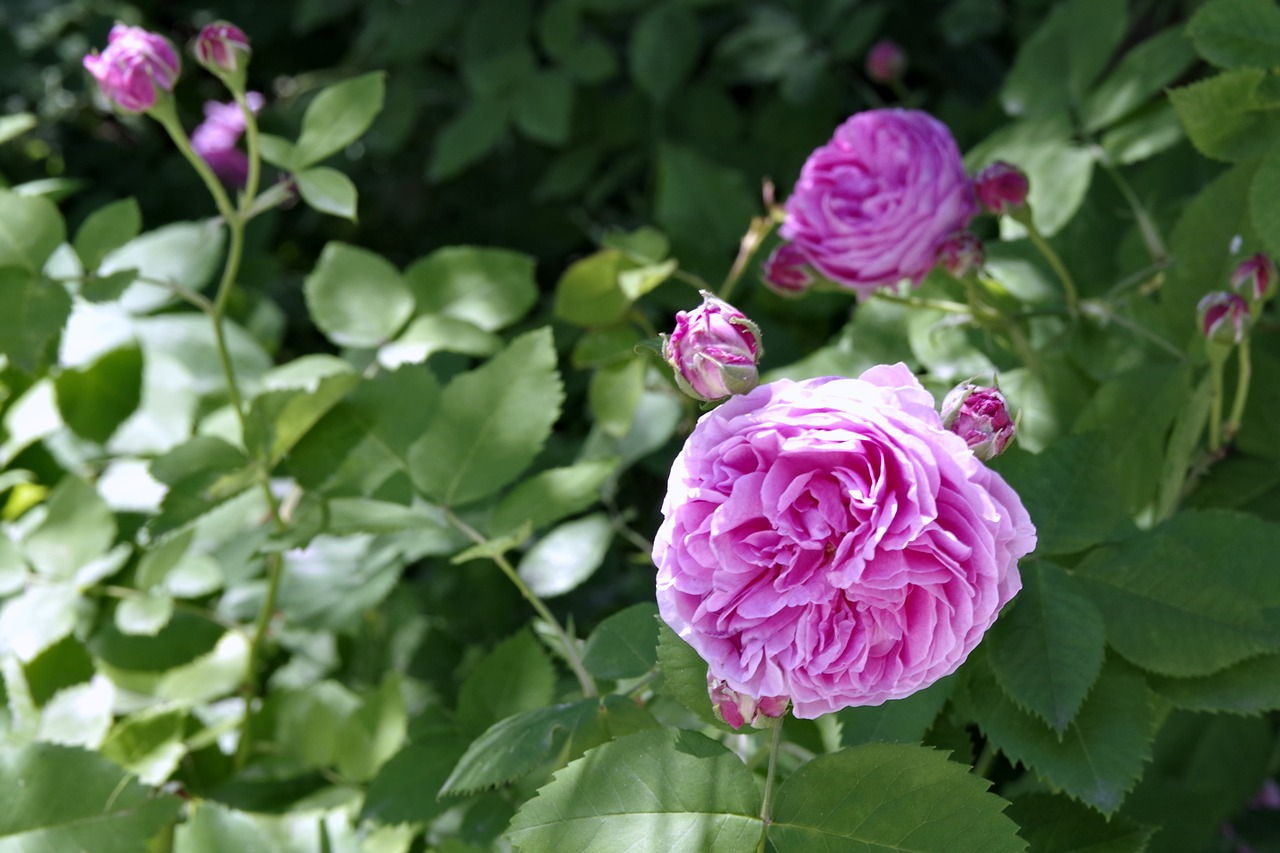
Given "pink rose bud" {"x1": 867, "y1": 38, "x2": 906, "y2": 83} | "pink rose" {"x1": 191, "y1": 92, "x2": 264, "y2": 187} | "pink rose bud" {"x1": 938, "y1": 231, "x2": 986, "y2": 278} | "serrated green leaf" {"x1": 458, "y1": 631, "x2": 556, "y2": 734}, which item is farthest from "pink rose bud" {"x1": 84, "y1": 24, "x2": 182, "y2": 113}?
"pink rose" {"x1": 191, "y1": 92, "x2": 264, "y2": 187}

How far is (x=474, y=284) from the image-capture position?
4.38 ft

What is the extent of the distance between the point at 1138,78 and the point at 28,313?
1.16 metres

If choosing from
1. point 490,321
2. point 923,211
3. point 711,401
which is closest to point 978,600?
point 711,401

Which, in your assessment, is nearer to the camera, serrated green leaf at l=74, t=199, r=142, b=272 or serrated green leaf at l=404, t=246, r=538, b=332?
serrated green leaf at l=74, t=199, r=142, b=272

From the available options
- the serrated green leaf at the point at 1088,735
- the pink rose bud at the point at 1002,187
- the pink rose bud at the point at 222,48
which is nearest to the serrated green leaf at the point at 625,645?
the serrated green leaf at the point at 1088,735

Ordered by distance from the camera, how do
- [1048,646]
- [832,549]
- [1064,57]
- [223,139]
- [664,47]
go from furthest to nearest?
[223,139] < [664,47] < [1064,57] < [1048,646] < [832,549]

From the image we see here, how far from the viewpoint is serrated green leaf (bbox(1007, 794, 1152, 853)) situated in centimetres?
81

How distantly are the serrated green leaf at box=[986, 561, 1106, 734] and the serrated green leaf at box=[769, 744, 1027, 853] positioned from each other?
0.33ft

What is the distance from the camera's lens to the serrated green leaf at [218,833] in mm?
1014

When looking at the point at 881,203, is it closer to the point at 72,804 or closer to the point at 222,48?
the point at 222,48

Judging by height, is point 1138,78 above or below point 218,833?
above

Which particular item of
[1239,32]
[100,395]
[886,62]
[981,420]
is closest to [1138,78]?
[1239,32]

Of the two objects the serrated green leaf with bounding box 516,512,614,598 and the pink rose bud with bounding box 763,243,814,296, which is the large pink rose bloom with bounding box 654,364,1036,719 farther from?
the serrated green leaf with bounding box 516,512,614,598

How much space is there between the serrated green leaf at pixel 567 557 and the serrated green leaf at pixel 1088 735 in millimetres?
527
